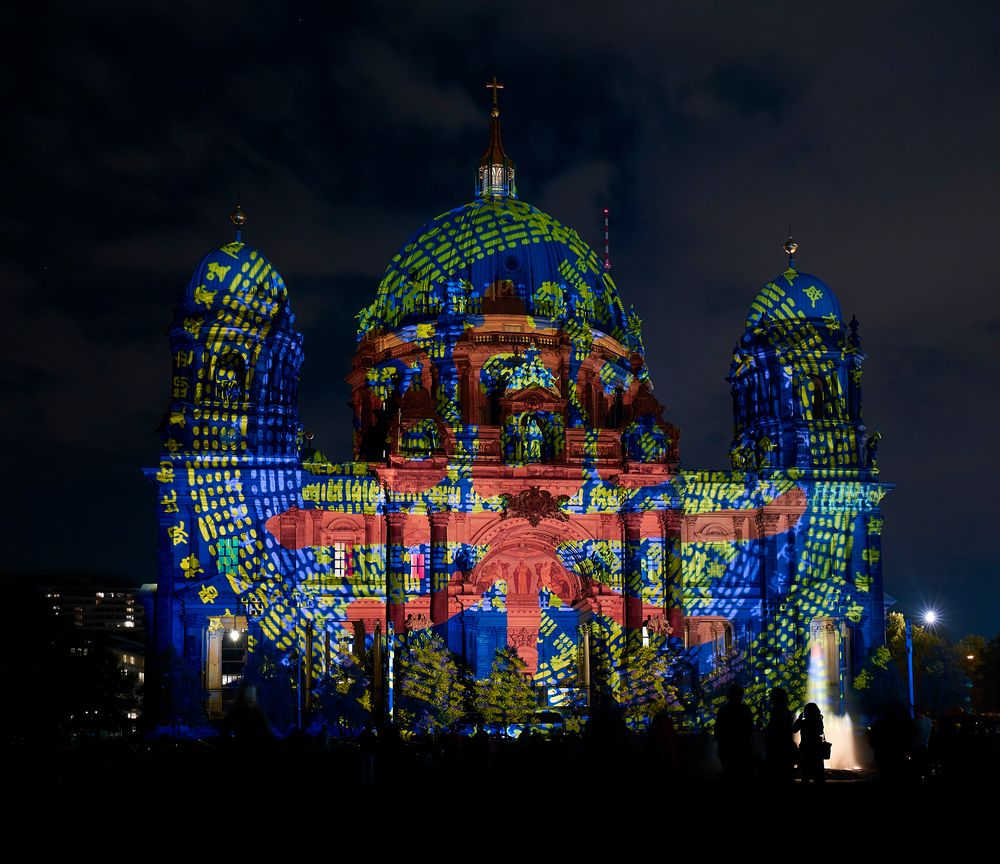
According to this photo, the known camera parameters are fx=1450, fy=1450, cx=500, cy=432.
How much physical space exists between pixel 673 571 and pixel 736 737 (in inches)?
1947

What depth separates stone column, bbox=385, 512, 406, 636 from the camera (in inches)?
2694

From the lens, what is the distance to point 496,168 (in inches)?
3533

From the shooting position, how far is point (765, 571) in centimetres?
7288

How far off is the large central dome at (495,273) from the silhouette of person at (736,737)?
57538mm

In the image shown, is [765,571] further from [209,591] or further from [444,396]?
[209,591]

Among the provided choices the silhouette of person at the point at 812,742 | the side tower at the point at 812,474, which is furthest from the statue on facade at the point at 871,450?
the silhouette of person at the point at 812,742

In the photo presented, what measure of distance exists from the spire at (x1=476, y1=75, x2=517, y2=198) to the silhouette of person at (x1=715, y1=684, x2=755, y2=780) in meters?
69.6

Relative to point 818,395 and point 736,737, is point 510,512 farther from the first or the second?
point 736,737

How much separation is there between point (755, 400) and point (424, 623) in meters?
22.4

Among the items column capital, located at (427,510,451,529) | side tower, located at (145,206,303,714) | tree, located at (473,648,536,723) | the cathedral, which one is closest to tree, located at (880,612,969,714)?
the cathedral

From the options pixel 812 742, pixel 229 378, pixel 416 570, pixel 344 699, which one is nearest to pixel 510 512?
pixel 416 570

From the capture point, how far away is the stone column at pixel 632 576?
69188 mm

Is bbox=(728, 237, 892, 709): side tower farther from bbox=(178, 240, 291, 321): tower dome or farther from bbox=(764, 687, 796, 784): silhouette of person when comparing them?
bbox=(764, 687, 796, 784): silhouette of person

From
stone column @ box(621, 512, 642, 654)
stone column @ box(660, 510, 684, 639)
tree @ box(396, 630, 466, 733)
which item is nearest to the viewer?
tree @ box(396, 630, 466, 733)
